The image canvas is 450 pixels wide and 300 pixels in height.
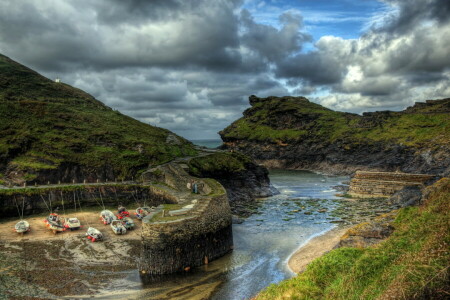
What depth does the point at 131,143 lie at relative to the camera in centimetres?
8006

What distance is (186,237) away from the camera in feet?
95.4

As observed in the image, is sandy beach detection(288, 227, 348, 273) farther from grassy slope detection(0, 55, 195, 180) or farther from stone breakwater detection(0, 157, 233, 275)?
grassy slope detection(0, 55, 195, 180)

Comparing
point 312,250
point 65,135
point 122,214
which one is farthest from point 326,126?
point 312,250

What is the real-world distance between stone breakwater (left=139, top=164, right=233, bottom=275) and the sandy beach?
7.40 metres

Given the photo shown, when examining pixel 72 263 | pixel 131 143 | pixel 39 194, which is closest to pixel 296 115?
pixel 131 143

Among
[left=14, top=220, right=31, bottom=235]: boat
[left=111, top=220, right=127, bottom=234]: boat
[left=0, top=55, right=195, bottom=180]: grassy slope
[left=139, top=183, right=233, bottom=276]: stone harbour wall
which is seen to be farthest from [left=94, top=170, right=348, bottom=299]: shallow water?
[left=0, top=55, right=195, bottom=180]: grassy slope

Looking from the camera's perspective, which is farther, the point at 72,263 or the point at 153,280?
the point at 72,263

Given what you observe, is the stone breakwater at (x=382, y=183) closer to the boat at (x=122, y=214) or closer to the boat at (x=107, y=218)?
the boat at (x=122, y=214)

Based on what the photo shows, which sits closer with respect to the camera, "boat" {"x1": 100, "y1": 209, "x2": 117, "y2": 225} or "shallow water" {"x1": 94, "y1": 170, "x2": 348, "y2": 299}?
"shallow water" {"x1": 94, "y1": 170, "x2": 348, "y2": 299}

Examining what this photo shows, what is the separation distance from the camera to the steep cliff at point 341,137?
98000 millimetres

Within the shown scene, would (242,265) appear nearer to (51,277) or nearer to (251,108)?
(51,277)

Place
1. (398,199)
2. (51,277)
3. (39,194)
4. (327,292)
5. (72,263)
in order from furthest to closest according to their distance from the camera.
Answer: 1. (398,199)
2. (39,194)
3. (72,263)
4. (51,277)
5. (327,292)

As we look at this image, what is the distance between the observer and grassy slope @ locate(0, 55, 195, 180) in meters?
64.9

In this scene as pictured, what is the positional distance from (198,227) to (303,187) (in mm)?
58397
